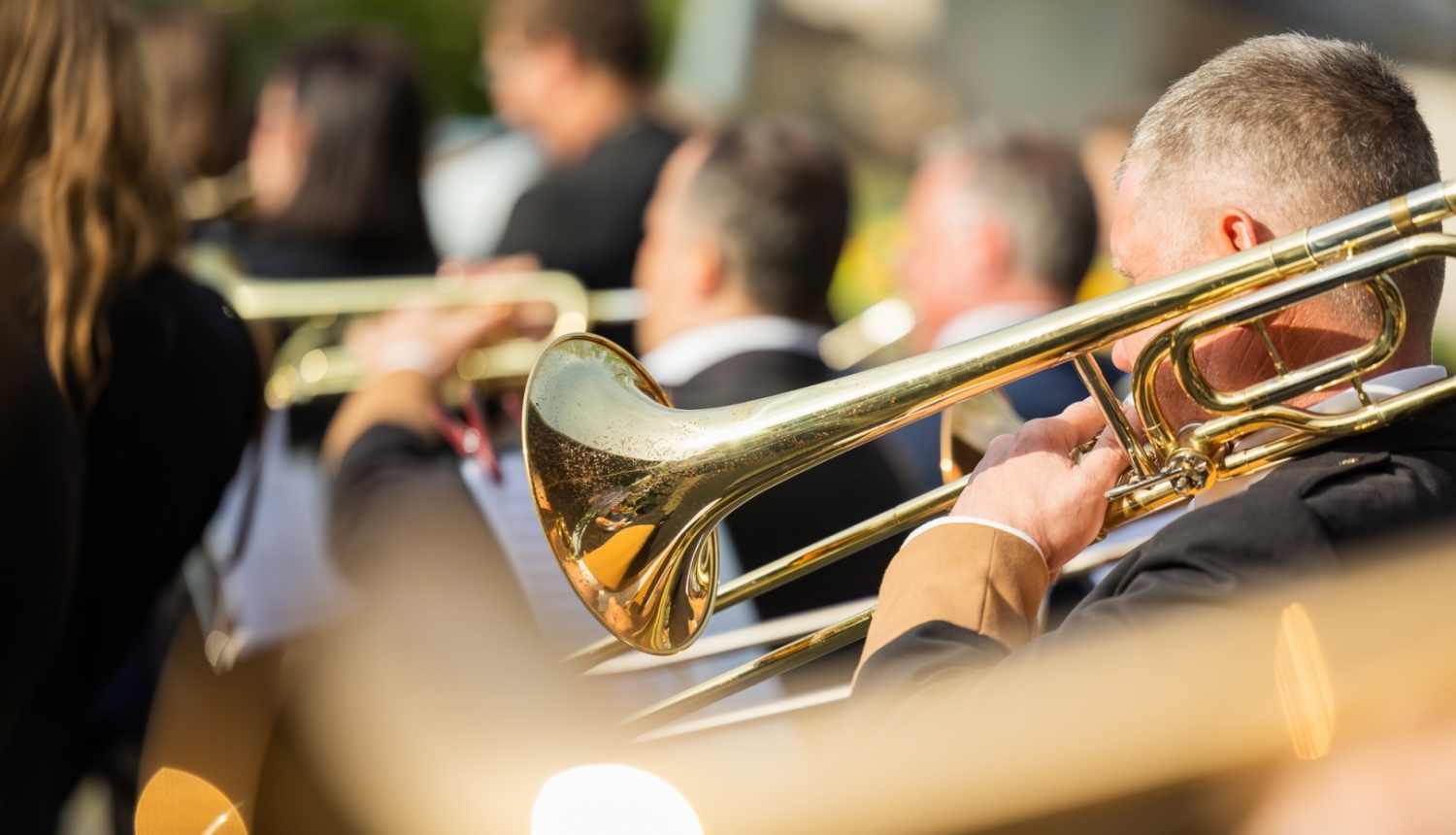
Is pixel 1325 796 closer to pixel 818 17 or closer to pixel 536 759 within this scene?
pixel 536 759

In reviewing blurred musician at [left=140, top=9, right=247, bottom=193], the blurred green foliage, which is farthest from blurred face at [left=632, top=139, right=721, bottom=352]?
the blurred green foliage

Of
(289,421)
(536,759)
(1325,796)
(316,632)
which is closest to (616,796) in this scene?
(536,759)

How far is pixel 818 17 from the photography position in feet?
33.8

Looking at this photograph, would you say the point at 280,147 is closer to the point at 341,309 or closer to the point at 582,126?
the point at 341,309

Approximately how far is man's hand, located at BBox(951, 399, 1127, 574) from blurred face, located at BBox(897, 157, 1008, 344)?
2250mm

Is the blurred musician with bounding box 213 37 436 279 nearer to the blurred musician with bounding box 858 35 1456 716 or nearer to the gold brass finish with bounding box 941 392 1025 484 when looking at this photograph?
the gold brass finish with bounding box 941 392 1025 484

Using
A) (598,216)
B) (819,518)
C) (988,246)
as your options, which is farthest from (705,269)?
(598,216)

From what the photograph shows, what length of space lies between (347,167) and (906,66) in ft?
22.8

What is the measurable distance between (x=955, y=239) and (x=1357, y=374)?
2.39 metres

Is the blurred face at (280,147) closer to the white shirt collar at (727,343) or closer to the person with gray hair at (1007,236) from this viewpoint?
the white shirt collar at (727,343)

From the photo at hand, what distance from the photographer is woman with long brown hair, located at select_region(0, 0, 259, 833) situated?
2.08 metres

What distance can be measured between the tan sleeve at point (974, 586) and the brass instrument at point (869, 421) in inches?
5.2

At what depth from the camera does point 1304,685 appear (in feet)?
3.83

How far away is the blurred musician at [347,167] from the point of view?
150 inches
